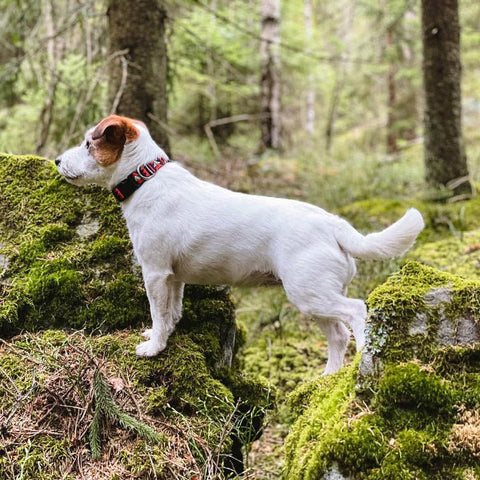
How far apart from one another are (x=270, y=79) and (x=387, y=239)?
10.9 m

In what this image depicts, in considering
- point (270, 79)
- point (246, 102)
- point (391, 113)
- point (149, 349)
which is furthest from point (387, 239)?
point (391, 113)

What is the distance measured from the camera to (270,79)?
1288 centimetres

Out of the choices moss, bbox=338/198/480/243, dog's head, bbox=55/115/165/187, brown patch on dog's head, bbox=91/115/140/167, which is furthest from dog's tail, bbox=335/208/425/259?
moss, bbox=338/198/480/243

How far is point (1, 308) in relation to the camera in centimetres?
341

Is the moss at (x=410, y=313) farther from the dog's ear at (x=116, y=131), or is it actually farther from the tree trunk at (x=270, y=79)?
the tree trunk at (x=270, y=79)

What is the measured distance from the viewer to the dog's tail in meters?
2.89

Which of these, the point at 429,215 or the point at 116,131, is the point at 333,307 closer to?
the point at 116,131

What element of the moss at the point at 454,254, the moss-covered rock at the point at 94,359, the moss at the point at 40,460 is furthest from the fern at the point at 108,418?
the moss at the point at 454,254

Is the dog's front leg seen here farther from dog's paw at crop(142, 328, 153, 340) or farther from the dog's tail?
the dog's tail

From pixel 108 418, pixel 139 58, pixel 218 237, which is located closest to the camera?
pixel 108 418

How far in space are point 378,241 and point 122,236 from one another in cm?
209

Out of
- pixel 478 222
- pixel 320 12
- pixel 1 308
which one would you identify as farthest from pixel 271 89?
pixel 320 12

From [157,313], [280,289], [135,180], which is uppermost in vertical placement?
[135,180]

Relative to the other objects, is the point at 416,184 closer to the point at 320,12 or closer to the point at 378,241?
the point at 378,241
